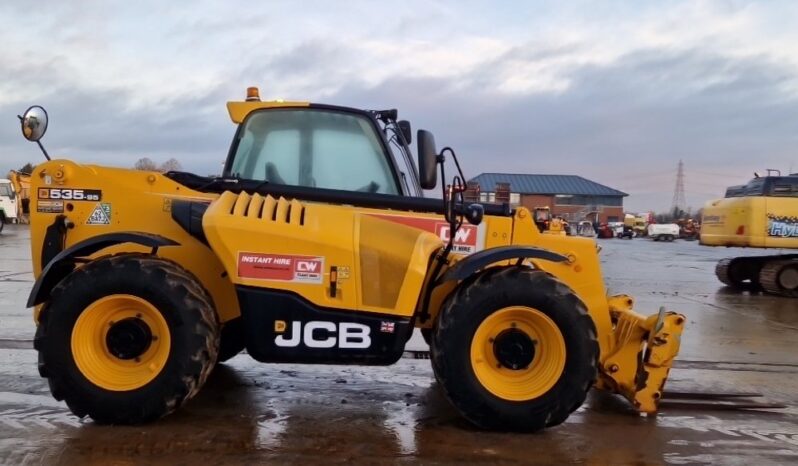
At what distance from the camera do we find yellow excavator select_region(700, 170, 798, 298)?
15.0 m

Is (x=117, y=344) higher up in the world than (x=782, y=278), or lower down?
higher up

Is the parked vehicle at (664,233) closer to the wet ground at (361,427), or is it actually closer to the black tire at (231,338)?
the wet ground at (361,427)

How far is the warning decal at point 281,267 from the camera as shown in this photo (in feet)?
13.6

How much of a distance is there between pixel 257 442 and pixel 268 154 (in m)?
2.15

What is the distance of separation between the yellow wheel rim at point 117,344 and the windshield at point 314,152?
136 centimetres

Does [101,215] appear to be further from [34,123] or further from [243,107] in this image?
[243,107]

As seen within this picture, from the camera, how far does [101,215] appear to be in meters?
4.68

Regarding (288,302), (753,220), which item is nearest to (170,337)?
(288,302)

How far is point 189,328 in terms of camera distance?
4105 millimetres

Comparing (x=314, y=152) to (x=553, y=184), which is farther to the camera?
(x=553, y=184)

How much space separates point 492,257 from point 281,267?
4.33 feet

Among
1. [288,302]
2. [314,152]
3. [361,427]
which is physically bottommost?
[361,427]

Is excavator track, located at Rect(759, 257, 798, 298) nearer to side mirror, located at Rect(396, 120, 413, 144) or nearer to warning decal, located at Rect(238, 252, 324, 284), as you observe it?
side mirror, located at Rect(396, 120, 413, 144)

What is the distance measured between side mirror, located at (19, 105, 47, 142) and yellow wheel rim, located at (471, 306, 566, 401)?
3240mm
